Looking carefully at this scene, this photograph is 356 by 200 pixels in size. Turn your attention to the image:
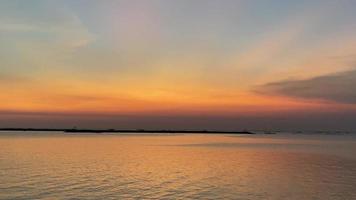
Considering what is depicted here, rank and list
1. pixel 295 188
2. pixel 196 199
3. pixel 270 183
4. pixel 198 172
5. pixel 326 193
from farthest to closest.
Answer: pixel 198 172 < pixel 270 183 < pixel 295 188 < pixel 326 193 < pixel 196 199

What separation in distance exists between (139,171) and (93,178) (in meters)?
7.78

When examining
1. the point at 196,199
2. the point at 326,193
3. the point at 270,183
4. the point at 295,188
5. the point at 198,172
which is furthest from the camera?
the point at 198,172

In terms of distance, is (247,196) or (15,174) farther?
(15,174)

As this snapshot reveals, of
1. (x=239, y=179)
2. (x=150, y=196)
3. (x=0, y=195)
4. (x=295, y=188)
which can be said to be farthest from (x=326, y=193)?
(x=0, y=195)

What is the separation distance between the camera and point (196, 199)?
2672 centimetres

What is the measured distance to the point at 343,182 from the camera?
35.4 metres

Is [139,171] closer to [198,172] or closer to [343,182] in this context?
[198,172]

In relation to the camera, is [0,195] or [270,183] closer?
[0,195]

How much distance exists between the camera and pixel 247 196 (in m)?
28.2

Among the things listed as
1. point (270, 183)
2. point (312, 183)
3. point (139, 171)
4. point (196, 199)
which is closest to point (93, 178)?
point (139, 171)

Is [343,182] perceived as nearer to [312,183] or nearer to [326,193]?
[312,183]

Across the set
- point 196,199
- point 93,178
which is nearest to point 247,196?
point 196,199

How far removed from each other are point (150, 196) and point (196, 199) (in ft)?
10.8

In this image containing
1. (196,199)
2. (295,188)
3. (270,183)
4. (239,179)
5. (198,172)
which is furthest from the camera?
(198,172)
